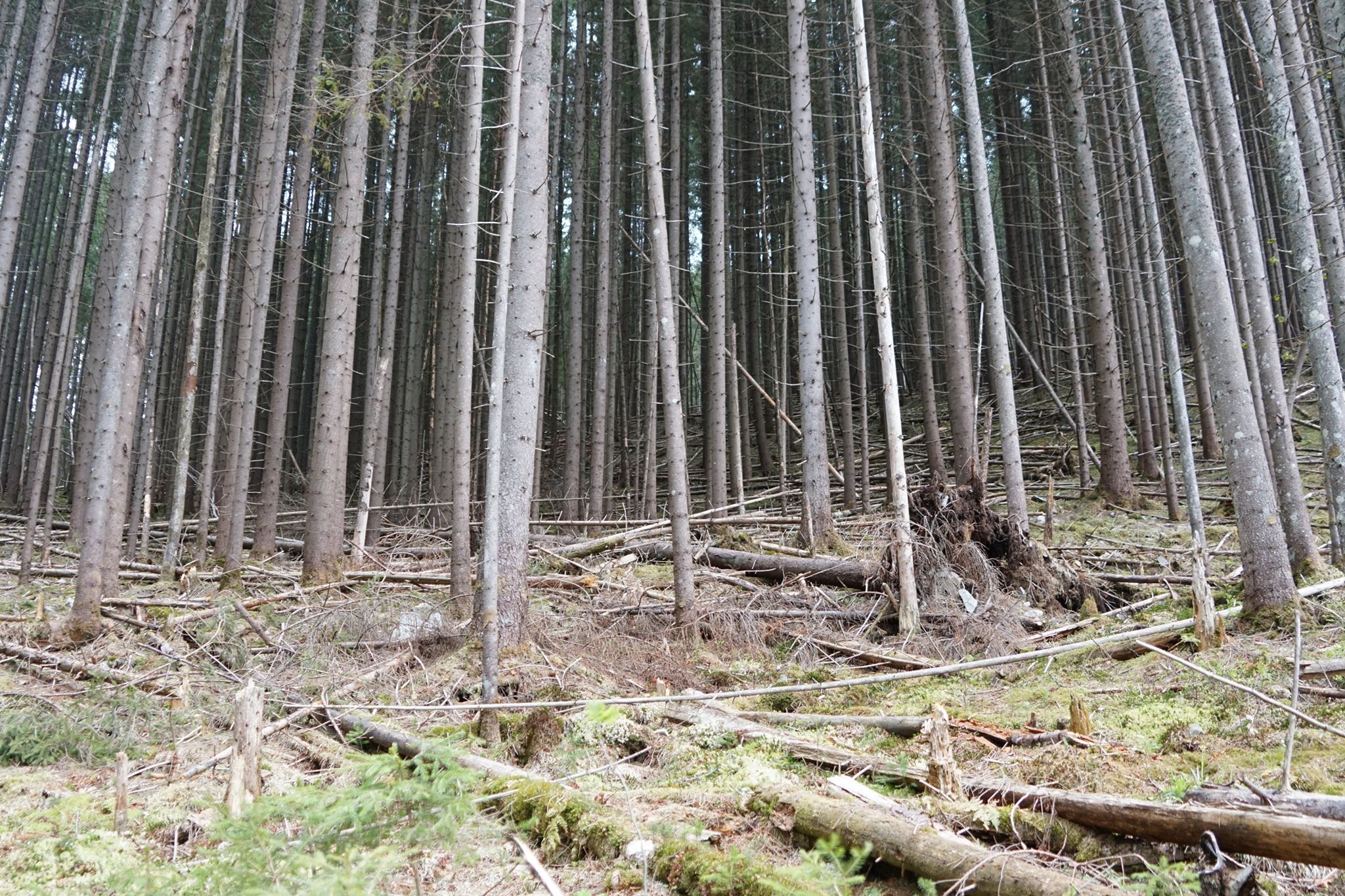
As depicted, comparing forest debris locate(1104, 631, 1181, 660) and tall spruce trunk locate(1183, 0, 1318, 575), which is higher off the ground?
tall spruce trunk locate(1183, 0, 1318, 575)

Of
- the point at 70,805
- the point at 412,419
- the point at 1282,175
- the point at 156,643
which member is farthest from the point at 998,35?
the point at 70,805

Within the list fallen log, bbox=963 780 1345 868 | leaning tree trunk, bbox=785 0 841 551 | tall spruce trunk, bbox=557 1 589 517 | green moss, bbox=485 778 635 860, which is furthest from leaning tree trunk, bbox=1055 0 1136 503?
green moss, bbox=485 778 635 860

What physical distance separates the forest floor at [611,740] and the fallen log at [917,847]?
0.18 ft

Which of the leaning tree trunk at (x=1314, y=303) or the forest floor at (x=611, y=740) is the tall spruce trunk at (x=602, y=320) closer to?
the forest floor at (x=611, y=740)

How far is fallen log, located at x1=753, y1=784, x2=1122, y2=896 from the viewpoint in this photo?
236 cm

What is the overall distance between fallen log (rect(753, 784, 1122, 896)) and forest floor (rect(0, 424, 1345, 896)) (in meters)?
0.05

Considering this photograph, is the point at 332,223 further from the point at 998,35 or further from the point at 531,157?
the point at 998,35

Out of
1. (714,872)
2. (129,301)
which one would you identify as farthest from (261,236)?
(714,872)

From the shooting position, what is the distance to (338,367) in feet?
30.9

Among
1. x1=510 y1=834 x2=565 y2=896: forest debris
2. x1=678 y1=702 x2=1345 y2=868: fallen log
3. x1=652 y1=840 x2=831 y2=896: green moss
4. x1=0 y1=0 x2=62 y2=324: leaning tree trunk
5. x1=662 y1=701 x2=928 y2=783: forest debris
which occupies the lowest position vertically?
x1=510 y1=834 x2=565 y2=896: forest debris

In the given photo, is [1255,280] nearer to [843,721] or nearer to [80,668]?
[843,721]

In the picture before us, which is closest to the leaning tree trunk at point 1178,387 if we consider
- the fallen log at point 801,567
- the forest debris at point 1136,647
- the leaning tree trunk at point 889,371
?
the forest debris at point 1136,647

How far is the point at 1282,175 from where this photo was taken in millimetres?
7301

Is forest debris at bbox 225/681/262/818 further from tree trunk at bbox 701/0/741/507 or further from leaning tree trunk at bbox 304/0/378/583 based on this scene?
tree trunk at bbox 701/0/741/507
